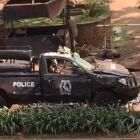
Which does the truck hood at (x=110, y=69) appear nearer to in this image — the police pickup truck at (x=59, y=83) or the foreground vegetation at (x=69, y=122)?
the police pickup truck at (x=59, y=83)

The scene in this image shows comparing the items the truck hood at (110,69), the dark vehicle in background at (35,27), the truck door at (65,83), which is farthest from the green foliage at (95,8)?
the truck door at (65,83)

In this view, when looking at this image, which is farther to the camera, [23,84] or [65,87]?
[65,87]

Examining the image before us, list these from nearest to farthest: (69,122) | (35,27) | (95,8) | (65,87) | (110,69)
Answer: (69,122) < (65,87) < (110,69) < (35,27) < (95,8)

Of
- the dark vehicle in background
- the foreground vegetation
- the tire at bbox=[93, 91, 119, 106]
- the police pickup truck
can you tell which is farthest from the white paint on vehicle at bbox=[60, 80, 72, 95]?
the dark vehicle in background

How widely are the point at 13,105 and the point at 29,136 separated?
3709 millimetres

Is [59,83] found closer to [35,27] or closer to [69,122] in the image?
[69,122]

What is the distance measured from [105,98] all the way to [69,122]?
12.5 ft

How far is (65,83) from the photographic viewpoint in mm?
14977

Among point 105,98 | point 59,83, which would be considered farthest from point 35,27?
point 105,98

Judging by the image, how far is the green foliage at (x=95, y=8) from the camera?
78.9ft

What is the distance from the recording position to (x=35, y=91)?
15.0m

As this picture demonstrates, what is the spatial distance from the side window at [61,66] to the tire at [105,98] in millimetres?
837

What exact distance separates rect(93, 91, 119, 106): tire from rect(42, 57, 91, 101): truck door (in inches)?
10.2

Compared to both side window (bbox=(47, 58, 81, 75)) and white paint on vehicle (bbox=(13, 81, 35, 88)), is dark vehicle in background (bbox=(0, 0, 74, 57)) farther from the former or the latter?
white paint on vehicle (bbox=(13, 81, 35, 88))
